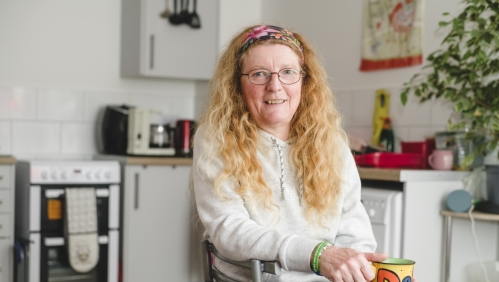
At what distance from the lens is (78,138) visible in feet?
12.8

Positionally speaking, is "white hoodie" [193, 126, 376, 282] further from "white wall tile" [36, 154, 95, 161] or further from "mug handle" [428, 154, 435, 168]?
"white wall tile" [36, 154, 95, 161]

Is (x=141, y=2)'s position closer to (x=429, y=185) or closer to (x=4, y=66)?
(x=4, y=66)

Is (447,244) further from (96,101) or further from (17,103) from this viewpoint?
(17,103)

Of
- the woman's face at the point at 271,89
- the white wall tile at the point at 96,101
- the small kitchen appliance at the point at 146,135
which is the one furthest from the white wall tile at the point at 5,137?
the woman's face at the point at 271,89

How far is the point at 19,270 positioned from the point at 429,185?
6.86 ft

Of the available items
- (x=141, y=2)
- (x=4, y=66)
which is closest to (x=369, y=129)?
(x=141, y=2)

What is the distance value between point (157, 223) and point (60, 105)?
978 mm

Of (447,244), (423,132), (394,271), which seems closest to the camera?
(394,271)

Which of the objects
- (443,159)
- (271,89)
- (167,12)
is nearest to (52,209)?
(167,12)

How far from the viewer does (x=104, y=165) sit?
11.1ft

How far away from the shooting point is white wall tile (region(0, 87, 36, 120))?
365 centimetres

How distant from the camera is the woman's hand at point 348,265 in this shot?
121 cm

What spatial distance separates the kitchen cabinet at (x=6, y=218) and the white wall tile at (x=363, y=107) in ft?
5.91

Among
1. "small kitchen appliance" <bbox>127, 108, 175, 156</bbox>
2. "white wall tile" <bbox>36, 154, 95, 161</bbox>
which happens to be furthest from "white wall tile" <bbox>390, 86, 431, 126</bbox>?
"white wall tile" <bbox>36, 154, 95, 161</bbox>
